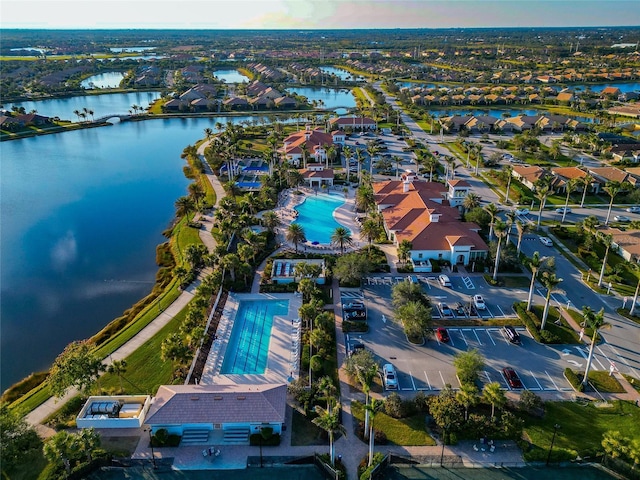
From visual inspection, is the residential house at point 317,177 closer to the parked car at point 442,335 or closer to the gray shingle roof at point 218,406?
the parked car at point 442,335

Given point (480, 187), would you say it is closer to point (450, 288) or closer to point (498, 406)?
point (450, 288)

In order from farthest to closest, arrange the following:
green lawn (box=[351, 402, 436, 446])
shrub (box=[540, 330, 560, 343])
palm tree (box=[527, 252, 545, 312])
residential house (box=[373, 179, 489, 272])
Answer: residential house (box=[373, 179, 489, 272]) < palm tree (box=[527, 252, 545, 312]) < shrub (box=[540, 330, 560, 343]) < green lawn (box=[351, 402, 436, 446])

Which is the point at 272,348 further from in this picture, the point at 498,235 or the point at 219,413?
the point at 498,235

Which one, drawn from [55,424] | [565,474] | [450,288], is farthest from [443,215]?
[55,424]

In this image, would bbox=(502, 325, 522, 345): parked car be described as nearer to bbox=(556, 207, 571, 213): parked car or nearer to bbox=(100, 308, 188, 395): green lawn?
bbox=(100, 308, 188, 395): green lawn

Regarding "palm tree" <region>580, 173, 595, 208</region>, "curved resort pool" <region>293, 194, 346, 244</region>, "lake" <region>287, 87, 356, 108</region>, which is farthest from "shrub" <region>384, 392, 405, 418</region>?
"lake" <region>287, 87, 356, 108</region>

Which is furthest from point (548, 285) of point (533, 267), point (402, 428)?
point (402, 428)

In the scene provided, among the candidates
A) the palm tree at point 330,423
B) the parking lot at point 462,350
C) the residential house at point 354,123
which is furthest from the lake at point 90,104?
the palm tree at point 330,423
